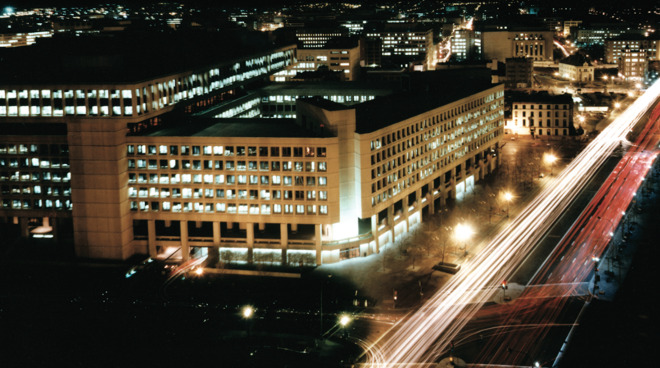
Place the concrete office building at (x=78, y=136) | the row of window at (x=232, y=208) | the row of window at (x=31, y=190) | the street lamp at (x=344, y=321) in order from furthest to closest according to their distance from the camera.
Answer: the row of window at (x=31, y=190)
the concrete office building at (x=78, y=136)
the row of window at (x=232, y=208)
the street lamp at (x=344, y=321)

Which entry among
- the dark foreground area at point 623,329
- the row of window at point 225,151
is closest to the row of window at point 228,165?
the row of window at point 225,151

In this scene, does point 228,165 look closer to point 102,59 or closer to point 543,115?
point 102,59

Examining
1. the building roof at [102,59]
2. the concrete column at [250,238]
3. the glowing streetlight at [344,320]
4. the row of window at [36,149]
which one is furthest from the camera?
the building roof at [102,59]

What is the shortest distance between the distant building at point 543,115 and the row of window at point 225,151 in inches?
3960

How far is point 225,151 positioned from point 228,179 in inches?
148

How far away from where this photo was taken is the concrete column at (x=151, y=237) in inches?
3656

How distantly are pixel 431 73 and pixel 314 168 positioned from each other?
235 ft

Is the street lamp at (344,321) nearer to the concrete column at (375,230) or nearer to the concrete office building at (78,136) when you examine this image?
the concrete column at (375,230)

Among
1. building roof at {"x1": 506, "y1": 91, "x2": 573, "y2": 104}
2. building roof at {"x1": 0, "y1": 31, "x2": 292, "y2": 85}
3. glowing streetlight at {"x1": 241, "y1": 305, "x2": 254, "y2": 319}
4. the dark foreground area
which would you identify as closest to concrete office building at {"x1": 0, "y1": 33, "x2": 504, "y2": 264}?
building roof at {"x1": 0, "y1": 31, "x2": 292, "y2": 85}

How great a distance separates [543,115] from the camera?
173000mm

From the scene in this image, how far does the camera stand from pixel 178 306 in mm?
77438

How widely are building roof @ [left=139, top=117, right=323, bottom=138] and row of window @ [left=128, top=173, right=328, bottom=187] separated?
18.6ft

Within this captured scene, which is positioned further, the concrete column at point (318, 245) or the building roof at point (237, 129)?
the building roof at point (237, 129)

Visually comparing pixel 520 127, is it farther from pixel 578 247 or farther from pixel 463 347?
pixel 463 347
